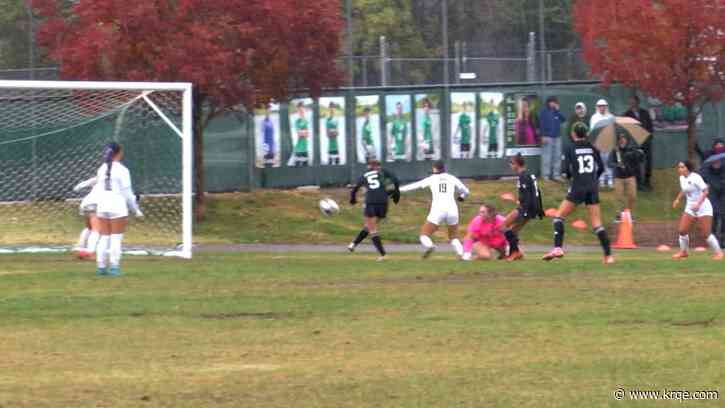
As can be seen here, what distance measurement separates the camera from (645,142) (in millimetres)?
31172

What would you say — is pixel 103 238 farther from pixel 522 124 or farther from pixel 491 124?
pixel 522 124

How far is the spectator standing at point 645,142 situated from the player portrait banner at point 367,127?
218 inches

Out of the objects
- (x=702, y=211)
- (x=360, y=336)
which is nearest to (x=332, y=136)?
(x=702, y=211)

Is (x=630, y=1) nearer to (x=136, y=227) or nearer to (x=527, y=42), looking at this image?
(x=527, y=42)

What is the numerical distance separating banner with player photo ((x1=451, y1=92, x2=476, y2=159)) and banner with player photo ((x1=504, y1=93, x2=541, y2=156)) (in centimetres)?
85

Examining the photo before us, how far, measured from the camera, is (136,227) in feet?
82.9

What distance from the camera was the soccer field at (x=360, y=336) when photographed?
962cm

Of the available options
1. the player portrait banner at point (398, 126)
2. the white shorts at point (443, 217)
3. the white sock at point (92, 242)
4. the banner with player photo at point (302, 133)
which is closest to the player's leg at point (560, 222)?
the white shorts at point (443, 217)

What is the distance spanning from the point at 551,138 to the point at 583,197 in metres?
13.0

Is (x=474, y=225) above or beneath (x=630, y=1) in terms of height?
beneath

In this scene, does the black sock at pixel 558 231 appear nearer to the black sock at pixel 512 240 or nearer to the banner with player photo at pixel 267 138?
the black sock at pixel 512 240

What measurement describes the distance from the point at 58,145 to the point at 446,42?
34.5ft

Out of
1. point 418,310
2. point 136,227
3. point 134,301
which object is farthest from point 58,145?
point 418,310

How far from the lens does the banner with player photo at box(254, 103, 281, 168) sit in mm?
31047
